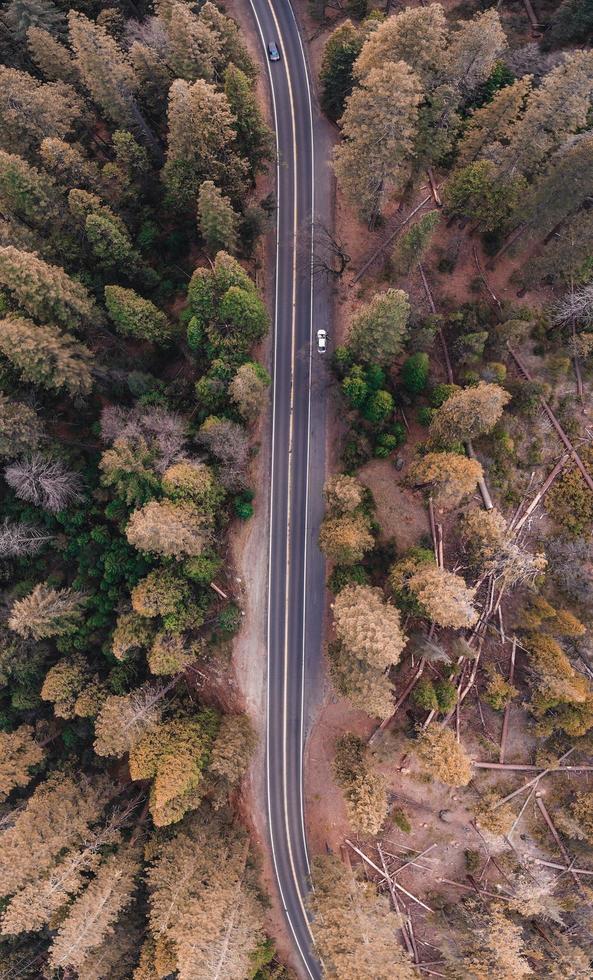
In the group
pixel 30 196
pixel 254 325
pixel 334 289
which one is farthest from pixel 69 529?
pixel 334 289

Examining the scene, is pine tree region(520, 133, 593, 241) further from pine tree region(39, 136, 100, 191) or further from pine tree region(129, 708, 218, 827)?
pine tree region(129, 708, 218, 827)

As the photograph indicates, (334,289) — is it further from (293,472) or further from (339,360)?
(293,472)

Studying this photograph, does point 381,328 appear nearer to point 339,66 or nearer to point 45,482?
point 339,66

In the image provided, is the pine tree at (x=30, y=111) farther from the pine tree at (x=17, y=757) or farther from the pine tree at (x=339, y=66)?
the pine tree at (x=17, y=757)

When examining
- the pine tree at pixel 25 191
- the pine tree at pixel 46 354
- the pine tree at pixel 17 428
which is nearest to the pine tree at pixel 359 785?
the pine tree at pixel 17 428

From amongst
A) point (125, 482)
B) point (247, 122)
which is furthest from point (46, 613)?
point (247, 122)

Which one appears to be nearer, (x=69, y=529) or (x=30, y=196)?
(x=30, y=196)

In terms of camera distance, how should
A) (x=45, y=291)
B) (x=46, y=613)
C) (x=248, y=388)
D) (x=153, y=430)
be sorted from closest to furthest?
(x=45, y=291)
(x=248, y=388)
(x=46, y=613)
(x=153, y=430)
